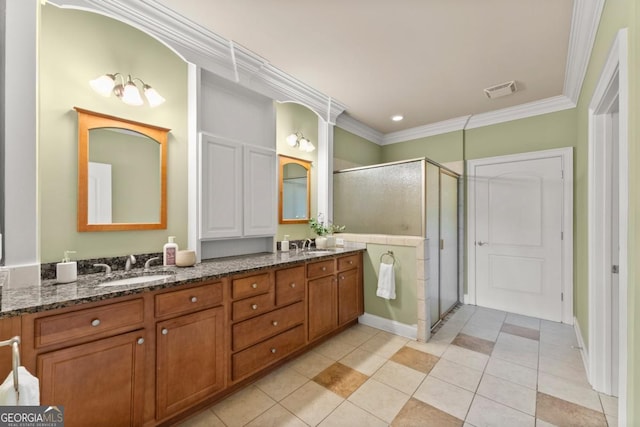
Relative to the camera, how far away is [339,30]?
2066mm

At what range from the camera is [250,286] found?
194 centimetres

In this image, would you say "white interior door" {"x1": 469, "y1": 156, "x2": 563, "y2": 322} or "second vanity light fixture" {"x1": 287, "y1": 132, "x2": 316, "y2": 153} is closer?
"second vanity light fixture" {"x1": 287, "y1": 132, "x2": 316, "y2": 153}

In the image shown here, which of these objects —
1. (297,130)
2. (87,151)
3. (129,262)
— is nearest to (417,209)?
(297,130)

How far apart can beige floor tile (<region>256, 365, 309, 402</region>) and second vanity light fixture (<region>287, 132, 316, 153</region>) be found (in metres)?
2.24

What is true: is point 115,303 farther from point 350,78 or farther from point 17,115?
point 350,78

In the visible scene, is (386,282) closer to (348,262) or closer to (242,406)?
(348,262)

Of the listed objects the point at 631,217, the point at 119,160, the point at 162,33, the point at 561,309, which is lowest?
the point at 561,309

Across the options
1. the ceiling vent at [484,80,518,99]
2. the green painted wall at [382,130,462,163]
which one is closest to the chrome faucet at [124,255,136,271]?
the ceiling vent at [484,80,518,99]

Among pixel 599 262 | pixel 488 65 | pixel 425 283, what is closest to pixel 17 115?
pixel 425 283

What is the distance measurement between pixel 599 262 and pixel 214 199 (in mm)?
2897

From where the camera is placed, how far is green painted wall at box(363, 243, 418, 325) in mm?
2797

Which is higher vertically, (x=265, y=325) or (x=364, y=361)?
(x=265, y=325)

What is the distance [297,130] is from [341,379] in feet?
8.30

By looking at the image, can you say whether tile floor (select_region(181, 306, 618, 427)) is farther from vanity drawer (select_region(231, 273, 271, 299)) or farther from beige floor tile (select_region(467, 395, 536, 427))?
vanity drawer (select_region(231, 273, 271, 299))
